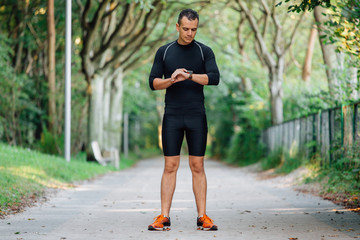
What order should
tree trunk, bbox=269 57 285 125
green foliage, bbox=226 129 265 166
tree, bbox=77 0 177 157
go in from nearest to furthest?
tree, bbox=77 0 177 157
tree trunk, bbox=269 57 285 125
green foliage, bbox=226 129 265 166

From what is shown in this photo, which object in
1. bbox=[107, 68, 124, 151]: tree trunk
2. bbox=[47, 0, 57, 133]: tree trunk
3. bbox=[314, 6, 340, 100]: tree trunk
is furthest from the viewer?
bbox=[107, 68, 124, 151]: tree trunk

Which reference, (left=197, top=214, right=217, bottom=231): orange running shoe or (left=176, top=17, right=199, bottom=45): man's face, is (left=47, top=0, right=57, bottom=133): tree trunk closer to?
(left=176, top=17, right=199, bottom=45): man's face

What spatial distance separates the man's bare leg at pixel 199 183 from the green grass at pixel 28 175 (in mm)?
2918

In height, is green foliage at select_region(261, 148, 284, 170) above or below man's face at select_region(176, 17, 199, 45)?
below

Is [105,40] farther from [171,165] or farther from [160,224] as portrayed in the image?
[160,224]

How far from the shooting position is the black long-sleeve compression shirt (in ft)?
22.1

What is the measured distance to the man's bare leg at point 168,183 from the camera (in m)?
6.81

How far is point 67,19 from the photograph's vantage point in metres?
18.3

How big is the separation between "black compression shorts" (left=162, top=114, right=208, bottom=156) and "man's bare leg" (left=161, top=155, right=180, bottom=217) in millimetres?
92

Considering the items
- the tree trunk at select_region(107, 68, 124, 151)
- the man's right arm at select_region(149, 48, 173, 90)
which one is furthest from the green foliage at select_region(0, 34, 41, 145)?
the man's right arm at select_region(149, 48, 173, 90)

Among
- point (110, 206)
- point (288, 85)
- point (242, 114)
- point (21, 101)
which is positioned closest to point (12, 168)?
point (110, 206)

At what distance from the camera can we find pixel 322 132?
15352 mm

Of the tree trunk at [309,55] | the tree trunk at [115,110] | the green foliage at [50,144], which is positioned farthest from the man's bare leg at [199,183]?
the tree trunk at [309,55]

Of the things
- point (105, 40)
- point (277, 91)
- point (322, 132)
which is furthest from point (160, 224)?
point (277, 91)
